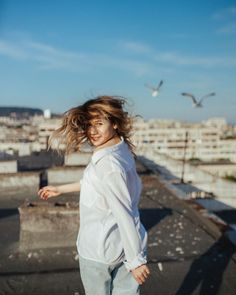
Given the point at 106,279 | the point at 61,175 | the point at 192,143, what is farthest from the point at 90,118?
the point at 192,143

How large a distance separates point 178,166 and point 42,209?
41.3 ft

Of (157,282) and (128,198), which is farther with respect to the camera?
(157,282)

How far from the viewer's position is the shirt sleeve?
1942mm

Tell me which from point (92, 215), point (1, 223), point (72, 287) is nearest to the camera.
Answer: point (92, 215)

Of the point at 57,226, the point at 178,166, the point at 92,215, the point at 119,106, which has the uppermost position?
the point at 119,106

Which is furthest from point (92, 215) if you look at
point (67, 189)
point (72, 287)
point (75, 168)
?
point (75, 168)

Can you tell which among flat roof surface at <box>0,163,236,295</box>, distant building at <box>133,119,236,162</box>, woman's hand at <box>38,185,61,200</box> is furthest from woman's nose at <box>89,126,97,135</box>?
distant building at <box>133,119,236,162</box>

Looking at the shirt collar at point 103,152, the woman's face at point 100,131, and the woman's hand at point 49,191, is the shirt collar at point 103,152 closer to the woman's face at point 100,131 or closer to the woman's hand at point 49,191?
the woman's face at point 100,131

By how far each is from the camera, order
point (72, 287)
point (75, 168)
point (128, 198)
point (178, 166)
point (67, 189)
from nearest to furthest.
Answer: point (128, 198) < point (67, 189) < point (72, 287) < point (75, 168) < point (178, 166)

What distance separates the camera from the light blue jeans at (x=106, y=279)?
7.21 ft

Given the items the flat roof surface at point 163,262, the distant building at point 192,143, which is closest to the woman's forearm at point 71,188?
the flat roof surface at point 163,262

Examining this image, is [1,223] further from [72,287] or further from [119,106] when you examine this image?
[119,106]

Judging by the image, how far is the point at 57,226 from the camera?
459 centimetres

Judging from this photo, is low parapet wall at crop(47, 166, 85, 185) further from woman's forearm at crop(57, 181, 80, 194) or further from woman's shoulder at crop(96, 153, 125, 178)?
woman's shoulder at crop(96, 153, 125, 178)
